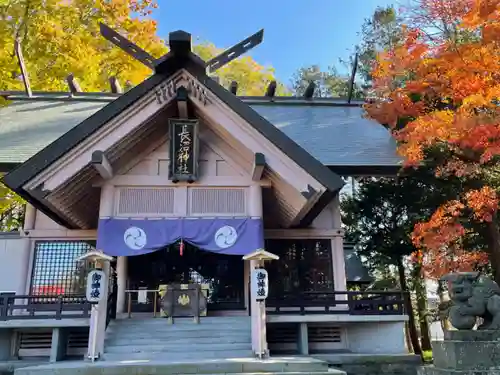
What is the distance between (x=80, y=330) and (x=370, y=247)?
1057cm

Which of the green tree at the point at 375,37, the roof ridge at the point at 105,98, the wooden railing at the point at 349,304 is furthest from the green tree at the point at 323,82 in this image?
the wooden railing at the point at 349,304

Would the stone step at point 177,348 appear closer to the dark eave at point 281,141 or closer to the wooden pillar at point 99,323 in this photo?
the wooden pillar at point 99,323

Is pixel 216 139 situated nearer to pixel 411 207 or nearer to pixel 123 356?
pixel 123 356

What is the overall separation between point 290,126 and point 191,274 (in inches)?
254

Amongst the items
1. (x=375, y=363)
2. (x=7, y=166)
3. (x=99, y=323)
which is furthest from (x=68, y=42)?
(x=375, y=363)

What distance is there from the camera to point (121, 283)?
12.3 m

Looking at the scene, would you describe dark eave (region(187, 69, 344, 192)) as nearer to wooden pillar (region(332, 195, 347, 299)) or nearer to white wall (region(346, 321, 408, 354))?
wooden pillar (region(332, 195, 347, 299))

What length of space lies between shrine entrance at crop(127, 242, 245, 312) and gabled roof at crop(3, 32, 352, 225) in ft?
11.9

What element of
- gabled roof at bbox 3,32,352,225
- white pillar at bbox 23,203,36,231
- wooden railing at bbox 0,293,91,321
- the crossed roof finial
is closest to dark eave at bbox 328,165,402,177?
gabled roof at bbox 3,32,352,225

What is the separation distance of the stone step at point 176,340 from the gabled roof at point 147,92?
351 cm

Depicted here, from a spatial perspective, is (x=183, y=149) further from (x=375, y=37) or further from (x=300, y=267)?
(x=375, y=37)

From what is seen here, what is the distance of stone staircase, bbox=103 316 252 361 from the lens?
9.10 m

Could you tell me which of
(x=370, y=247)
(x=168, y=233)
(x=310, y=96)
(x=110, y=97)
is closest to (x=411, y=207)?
(x=370, y=247)

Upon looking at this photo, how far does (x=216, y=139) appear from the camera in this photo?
11211 mm
